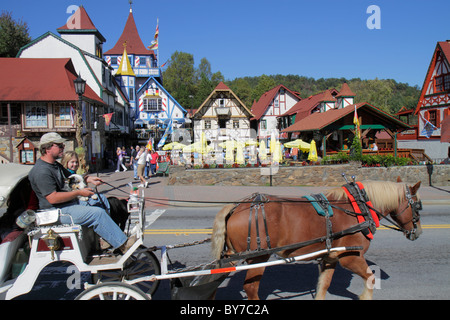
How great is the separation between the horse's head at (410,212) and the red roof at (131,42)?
59724 millimetres

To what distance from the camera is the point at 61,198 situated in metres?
4.21

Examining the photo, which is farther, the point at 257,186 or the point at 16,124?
the point at 16,124

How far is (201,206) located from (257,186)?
6403mm

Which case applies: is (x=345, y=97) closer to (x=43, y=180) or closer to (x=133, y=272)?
(x=133, y=272)

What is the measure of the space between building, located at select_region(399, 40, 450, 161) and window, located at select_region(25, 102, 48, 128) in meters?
32.8

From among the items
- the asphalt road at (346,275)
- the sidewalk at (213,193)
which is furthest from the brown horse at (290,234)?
the sidewalk at (213,193)

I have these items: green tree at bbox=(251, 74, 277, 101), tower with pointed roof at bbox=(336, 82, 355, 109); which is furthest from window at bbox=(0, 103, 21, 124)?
green tree at bbox=(251, 74, 277, 101)

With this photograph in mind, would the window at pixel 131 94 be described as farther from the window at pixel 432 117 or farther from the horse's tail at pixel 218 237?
the horse's tail at pixel 218 237

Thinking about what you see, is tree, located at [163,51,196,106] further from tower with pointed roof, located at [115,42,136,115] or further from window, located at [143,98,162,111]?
tower with pointed roof, located at [115,42,136,115]

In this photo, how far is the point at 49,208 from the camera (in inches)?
171

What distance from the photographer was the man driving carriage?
422 cm
